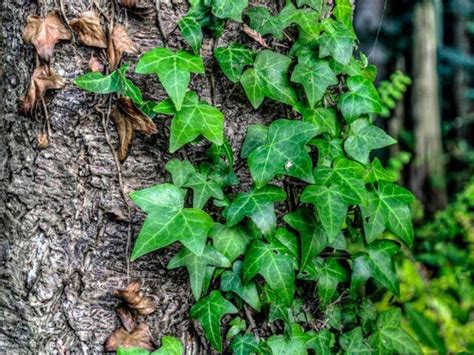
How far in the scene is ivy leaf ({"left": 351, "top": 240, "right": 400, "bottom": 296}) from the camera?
1.44 m

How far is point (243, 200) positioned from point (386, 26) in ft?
15.1

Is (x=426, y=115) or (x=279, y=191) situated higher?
(x=279, y=191)

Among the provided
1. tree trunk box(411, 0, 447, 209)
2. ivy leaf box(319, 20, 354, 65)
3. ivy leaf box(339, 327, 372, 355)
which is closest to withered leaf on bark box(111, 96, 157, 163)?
ivy leaf box(319, 20, 354, 65)

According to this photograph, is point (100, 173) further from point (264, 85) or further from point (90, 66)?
point (264, 85)

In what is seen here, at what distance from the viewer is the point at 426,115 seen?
493 centimetres

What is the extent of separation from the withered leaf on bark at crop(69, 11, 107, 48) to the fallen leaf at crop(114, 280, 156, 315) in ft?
1.92

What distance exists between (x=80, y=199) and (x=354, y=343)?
0.85m

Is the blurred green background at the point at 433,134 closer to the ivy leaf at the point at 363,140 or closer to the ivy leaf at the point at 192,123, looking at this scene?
the ivy leaf at the point at 363,140

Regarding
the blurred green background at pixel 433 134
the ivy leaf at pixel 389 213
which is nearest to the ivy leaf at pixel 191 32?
the ivy leaf at pixel 389 213

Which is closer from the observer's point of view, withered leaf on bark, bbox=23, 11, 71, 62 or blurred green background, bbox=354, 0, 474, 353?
withered leaf on bark, bbox=23, 11, 71, 62

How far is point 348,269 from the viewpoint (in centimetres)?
148

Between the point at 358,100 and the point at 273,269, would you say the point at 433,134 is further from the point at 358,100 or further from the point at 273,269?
the point at 273,269

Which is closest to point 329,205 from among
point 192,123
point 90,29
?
point 192,123

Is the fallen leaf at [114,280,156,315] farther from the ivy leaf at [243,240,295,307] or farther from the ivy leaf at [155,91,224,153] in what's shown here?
the ivy leaf at [155,91,224,153]
